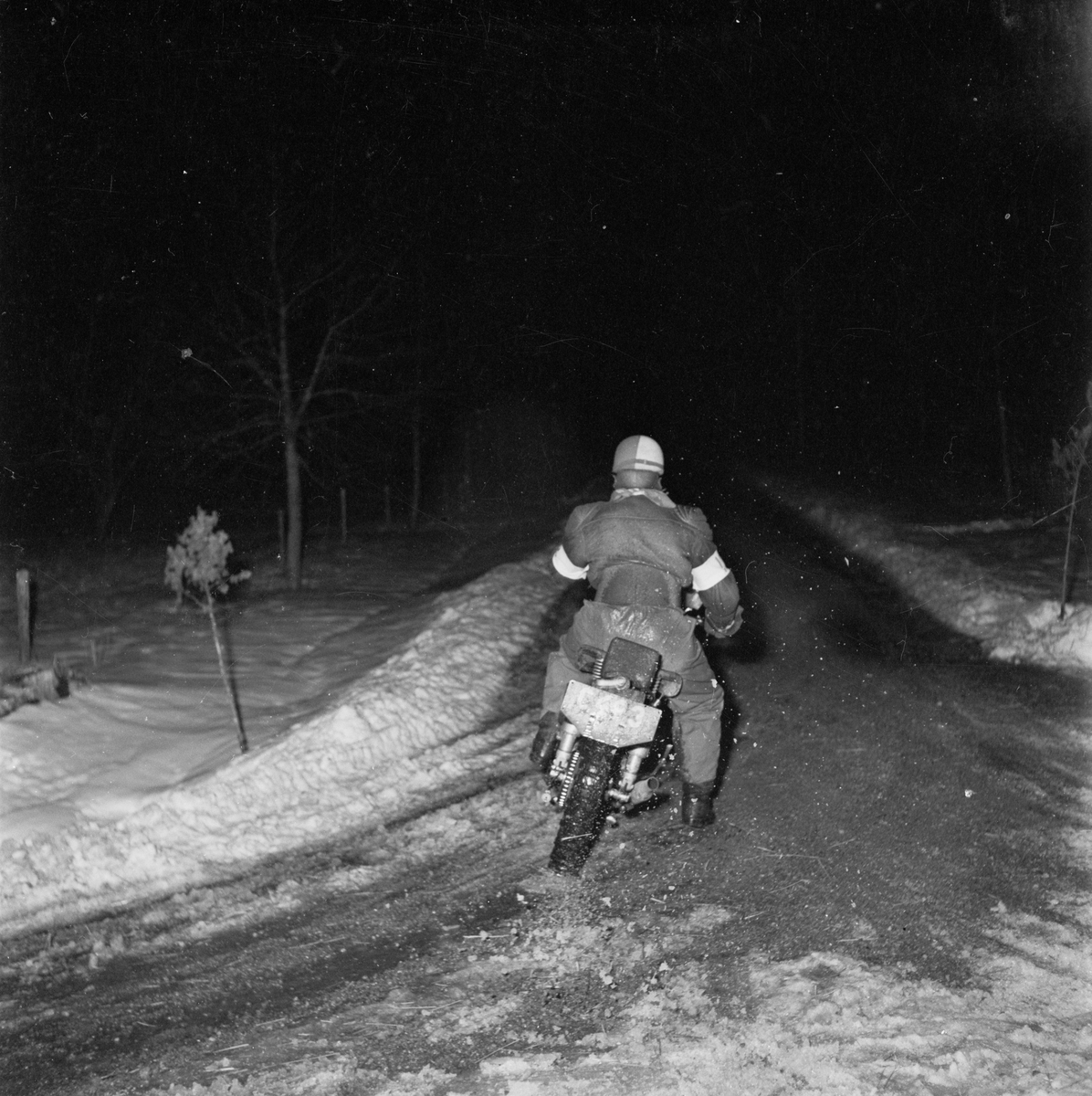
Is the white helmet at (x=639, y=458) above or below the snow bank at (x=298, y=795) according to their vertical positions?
above

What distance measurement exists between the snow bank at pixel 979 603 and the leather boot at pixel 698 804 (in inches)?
223

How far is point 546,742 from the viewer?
16.9 ft

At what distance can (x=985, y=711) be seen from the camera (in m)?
7.81

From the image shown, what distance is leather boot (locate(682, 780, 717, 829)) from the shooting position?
17.4 ft

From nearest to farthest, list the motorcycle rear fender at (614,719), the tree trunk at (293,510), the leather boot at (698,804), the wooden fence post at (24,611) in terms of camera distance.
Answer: the motorcycle rear fender at (614,719) < the leather boot at (698,804) < the wooden fence post at (24,611) < the tree trunk at (293,510)

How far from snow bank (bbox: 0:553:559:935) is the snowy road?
0.33 metres

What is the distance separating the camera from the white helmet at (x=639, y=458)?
5.15m

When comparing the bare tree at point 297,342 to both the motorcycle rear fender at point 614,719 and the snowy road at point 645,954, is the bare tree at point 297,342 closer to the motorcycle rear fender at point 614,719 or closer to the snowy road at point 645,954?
the snowy road at point 645,954

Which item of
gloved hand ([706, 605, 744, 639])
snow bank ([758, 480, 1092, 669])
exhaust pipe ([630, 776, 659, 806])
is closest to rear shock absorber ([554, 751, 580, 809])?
exhaust pipe ([630, 776, 659, 806])

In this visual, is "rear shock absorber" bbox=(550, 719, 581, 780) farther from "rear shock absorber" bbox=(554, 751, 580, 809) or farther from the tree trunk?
the tree trunk

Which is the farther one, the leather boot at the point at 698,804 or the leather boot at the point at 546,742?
the leather boot at the point at 698,804

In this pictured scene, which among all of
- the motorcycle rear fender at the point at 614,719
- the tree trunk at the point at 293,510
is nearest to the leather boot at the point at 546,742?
the motorcycle rear fender at the point at 614,719

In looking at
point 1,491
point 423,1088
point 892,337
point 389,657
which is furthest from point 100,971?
point 892,337

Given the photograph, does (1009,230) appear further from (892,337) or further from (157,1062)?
(157,1062)
